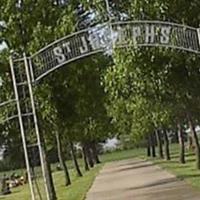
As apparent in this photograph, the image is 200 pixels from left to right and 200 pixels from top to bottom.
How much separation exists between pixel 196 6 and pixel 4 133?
1342 centimetres

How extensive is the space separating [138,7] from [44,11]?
27.8 ft

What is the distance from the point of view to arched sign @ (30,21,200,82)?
784 inches

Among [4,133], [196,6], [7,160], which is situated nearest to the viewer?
[196,6]

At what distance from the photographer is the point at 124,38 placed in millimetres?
20531

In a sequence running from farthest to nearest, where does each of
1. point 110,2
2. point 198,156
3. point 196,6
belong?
1. point 198,156
2. point 110,2
3. point 196,6

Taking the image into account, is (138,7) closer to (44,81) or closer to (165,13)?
(165,13)

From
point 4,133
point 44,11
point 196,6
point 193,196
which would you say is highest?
point 44,11

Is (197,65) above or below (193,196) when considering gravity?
above

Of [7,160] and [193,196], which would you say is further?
[7,160]

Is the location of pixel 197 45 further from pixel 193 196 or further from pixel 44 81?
pixel 44 81

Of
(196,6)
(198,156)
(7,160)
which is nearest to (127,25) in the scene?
(196,6)

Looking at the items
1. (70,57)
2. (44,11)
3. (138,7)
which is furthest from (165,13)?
(44,11)

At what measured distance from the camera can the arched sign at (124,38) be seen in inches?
784

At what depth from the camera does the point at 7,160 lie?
349 ft
